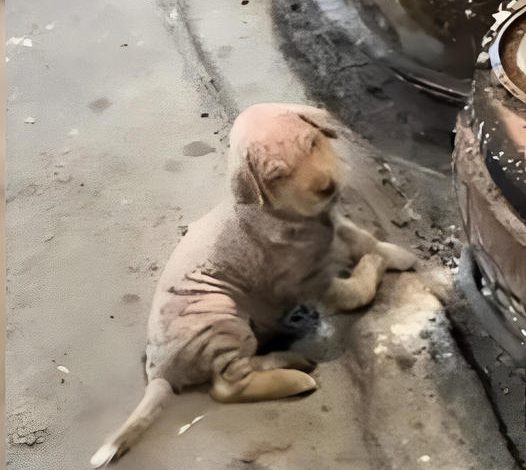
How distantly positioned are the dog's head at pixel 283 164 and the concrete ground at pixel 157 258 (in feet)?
0.22

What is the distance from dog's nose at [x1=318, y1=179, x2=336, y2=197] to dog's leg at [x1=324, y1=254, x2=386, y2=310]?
0.10 m

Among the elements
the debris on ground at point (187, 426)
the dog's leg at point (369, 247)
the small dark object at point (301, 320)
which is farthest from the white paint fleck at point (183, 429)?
the dog's leg at point (369, 247)

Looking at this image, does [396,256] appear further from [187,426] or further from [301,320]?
[187,426]

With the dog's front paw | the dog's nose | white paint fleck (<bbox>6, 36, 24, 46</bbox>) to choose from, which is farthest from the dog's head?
white paint fleck (<bbox>6, 36, 24, 46</bbox>)

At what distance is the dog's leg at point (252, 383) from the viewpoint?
2.46 feet

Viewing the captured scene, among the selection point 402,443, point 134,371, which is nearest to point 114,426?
point 134,371

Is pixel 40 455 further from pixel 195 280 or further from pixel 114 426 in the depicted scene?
pixel 195 280

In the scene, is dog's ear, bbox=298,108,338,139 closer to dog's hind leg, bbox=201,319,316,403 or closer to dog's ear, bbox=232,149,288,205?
dog's ear, bbox=232,149,288,205

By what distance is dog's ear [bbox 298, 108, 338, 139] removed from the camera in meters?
0.79

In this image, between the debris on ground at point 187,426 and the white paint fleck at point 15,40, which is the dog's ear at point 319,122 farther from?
the white paint fleck at point 15,40

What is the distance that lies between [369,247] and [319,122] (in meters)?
0.15

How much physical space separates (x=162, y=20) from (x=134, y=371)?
2.23 ft

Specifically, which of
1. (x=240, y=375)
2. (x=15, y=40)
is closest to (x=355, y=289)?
(x=240, y=375)

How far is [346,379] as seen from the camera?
0.77 meters
